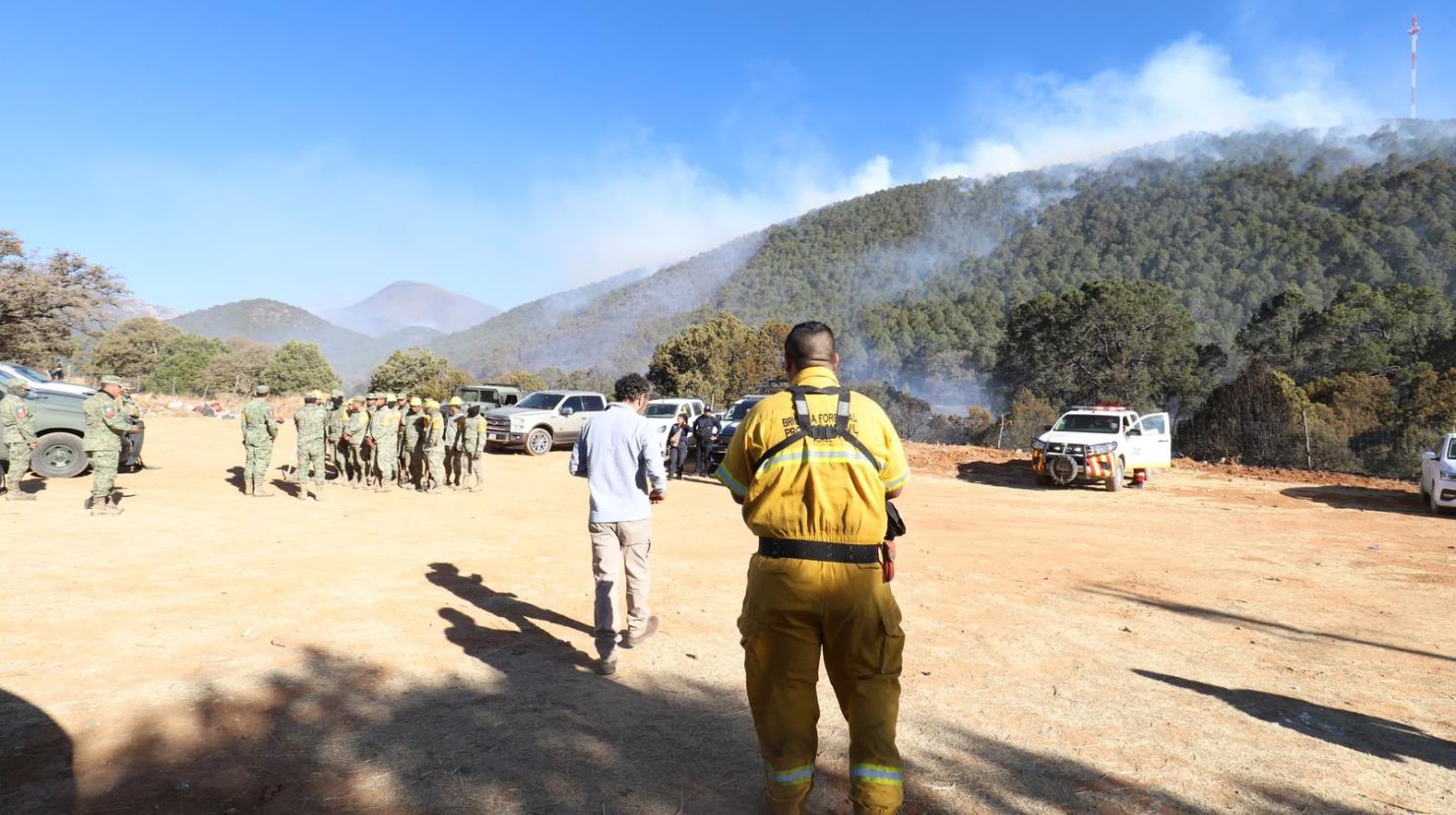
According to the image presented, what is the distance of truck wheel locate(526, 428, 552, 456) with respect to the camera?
67.4 ft

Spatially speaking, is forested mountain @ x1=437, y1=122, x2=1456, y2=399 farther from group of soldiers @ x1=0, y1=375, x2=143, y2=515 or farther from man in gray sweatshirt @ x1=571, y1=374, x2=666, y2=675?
man in gray sweatshirt @ x1=571, y1=374, x2=666, y2=675

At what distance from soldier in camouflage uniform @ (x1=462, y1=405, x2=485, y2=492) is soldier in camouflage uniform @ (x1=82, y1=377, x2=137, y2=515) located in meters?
5.20

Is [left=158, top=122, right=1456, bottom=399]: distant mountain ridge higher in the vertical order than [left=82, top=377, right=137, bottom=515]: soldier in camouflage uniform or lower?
higher

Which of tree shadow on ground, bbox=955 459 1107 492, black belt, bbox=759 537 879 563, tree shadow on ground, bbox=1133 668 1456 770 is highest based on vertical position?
black belt, bbox=759 537 879 563

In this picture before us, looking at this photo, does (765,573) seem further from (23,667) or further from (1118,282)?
(1118,282)

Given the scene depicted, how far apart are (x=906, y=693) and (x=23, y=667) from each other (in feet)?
16.9

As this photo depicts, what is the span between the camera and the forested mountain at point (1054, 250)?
81.9 m

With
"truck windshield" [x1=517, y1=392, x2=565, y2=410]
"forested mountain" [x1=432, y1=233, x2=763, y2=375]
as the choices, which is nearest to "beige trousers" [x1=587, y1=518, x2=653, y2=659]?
"truck windshield" [x1=517, y1=392, x2=565, y2=410]

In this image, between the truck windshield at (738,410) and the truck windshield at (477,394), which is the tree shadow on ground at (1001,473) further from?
the truck windshield at (477,394)

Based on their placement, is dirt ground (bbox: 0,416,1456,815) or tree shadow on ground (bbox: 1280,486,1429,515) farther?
tree shadow on ground (bbox: 1280,486,1429,515)

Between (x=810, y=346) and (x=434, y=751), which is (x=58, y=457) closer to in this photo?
(x=434, y=751)

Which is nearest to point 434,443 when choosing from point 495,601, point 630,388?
point 495,601

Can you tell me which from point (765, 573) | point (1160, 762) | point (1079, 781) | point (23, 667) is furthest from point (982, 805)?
point (23, 667)

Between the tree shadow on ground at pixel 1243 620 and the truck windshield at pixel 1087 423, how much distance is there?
10326 mm
